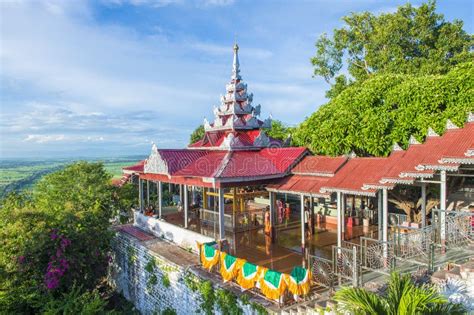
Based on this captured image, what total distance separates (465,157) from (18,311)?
48.8 ft

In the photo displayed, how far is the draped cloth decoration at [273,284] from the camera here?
8.30 m

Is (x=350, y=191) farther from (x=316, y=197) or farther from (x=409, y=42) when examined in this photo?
(x=409, y=42)

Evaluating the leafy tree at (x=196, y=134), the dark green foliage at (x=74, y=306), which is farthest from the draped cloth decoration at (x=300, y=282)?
the leafy tree at (x=196, y=134)

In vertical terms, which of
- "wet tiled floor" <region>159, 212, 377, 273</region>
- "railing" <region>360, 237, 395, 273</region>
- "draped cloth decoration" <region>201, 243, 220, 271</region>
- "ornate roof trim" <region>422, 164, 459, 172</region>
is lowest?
"wet tiled floor" <region>159, 212, 377, 273</region>

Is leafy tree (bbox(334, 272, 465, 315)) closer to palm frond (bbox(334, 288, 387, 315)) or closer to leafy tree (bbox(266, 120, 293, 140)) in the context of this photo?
palm frond (bbox(334, 288, 387, 315))

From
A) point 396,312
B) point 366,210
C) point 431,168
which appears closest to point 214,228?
point 366,210

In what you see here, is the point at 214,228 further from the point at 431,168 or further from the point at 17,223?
the point at 431,168

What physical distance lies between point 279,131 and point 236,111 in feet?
42.1

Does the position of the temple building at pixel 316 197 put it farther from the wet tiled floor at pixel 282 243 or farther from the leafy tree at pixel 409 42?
the leafy tree at pixel 409 42

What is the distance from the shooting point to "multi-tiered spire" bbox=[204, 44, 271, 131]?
17.9 metres

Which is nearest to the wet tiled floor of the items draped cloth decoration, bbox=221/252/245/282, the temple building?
the temple building

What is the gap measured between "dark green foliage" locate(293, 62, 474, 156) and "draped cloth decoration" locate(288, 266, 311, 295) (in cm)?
869

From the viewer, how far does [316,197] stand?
45.1 feet

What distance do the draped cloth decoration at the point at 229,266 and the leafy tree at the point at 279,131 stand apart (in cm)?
1876
